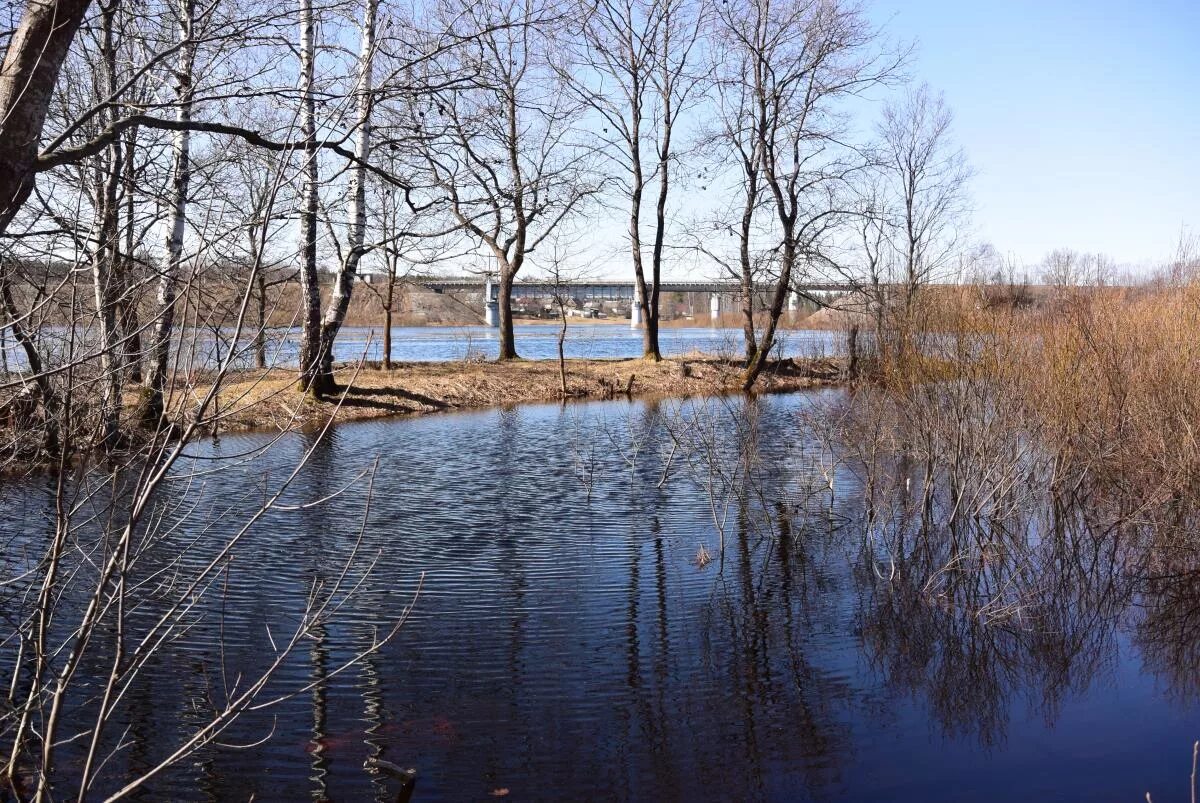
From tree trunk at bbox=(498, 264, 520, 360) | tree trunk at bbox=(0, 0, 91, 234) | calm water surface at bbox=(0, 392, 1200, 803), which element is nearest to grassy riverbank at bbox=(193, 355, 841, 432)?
tree trunk at bbox=(498, 264, 520, 360)

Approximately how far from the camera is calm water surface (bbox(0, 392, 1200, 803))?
5426 millimetres

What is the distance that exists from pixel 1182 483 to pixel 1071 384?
1550 mm

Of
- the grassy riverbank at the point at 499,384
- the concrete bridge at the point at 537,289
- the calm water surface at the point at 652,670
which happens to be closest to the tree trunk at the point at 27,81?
the calm water surface at the point at 652,670

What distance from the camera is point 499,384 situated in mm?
25594

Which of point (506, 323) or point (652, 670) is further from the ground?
point (506, 323)

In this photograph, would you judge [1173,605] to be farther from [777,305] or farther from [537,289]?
[537,289]

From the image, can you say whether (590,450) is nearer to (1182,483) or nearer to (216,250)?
(1182,483)

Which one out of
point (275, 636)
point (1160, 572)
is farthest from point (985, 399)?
point (275, 636)

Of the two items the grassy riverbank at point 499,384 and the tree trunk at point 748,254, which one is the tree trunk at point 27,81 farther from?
the tree trunk at point 748,254

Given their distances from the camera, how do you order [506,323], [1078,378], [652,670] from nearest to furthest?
[652,670], [1078,378], [506,323]

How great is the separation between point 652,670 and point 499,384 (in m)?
19.1

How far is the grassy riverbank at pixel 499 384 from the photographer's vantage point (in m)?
19.2

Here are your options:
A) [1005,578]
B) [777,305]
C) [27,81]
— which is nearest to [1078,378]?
[1005,578]

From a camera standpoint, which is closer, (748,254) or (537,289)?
(748,254)
